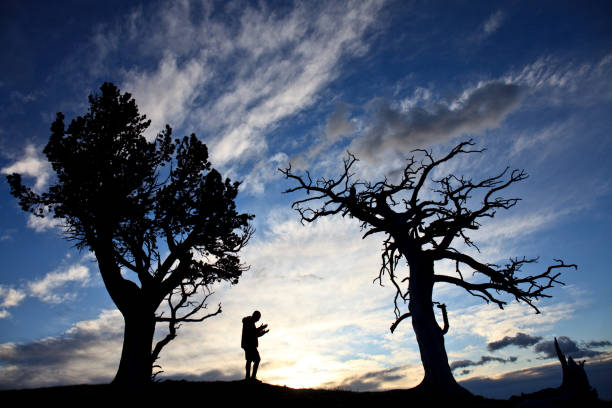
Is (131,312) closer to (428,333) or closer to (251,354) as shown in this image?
(251,354)

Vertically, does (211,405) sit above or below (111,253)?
below

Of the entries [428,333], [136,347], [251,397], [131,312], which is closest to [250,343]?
[251,397]

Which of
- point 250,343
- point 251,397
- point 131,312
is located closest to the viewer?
point 251,397

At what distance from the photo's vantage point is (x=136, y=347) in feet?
37.8

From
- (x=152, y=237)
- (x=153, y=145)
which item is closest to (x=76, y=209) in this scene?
(x=152, y=237)

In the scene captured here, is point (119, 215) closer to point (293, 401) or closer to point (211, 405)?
point (211, 405)

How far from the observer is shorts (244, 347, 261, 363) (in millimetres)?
10492

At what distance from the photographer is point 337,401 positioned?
9125 millimetres

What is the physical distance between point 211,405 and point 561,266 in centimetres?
1153

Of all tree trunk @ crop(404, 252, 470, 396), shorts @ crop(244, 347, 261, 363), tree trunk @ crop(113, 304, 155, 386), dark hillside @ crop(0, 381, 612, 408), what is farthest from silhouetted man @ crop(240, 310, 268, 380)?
tree trunk @ crop(404, 252, 470, 396)

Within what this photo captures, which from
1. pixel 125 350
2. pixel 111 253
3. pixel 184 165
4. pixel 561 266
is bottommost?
pixel 125 350

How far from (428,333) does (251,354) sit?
18.0ft

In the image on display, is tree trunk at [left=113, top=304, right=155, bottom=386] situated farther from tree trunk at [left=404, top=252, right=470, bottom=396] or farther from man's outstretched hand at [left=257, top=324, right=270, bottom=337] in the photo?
tree trunk at [left=404, top=252, right=470, bottom=396]

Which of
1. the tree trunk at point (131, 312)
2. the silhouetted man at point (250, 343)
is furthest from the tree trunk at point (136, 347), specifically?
the silhouetted man at point (250, 343)
